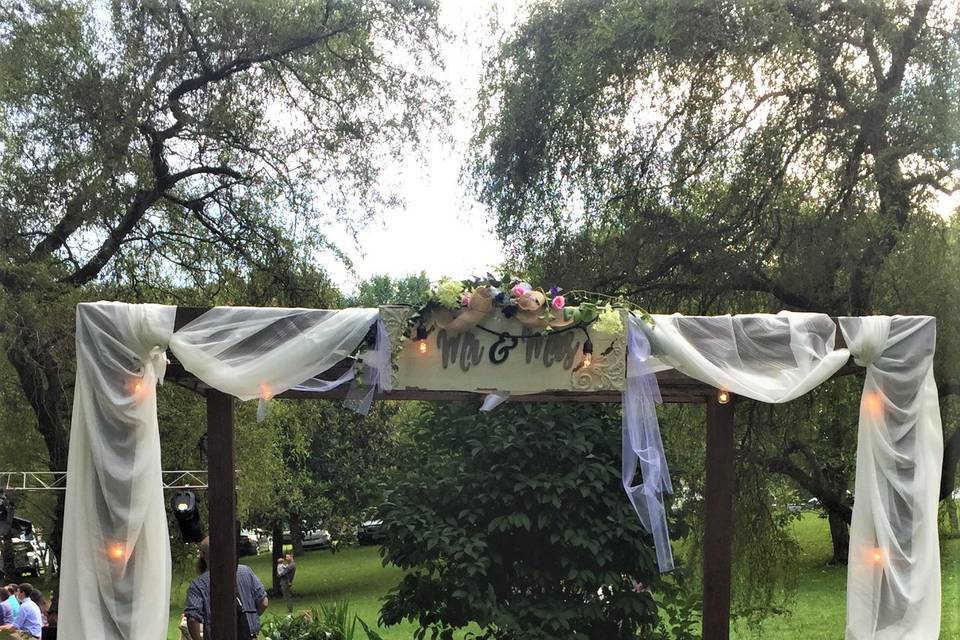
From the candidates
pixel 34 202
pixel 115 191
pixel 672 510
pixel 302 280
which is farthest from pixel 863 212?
pixel 34 202

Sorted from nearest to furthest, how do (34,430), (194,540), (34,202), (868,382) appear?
(868,382) → (194,540) → (34,202) → (34,430)

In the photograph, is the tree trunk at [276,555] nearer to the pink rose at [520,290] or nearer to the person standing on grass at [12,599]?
the person standing on grass at [12,599]

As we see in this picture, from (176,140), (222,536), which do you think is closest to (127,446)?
(222,536)

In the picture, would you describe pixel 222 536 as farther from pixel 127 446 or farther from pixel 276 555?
pixel 276 555

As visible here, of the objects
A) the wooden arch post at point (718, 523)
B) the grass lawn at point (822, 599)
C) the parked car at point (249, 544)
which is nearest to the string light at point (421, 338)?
the wooden arch post at point (718, 523)

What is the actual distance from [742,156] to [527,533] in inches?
158

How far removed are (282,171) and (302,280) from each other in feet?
4.53

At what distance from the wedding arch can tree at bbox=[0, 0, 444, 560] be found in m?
5.02

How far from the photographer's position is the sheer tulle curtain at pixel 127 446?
3.36m

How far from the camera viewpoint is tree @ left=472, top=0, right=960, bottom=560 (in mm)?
6793

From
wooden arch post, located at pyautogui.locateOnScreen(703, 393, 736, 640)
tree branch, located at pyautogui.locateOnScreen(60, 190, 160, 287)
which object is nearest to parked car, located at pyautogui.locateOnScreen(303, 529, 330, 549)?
tree branch, located at pyautogui.locateOnScreen(60, 190, 160, 287)

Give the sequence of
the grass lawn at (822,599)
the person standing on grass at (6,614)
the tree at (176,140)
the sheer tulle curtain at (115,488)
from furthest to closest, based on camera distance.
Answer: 1. the tree at (176,140)
2. the person standing on grass at (6,614)
3. the grass lawn at (822,599)
4. the sheer tulle curtain at (115,488)

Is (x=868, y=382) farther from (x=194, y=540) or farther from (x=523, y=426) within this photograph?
(x=194, y=540)

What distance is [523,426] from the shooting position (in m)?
5.91
